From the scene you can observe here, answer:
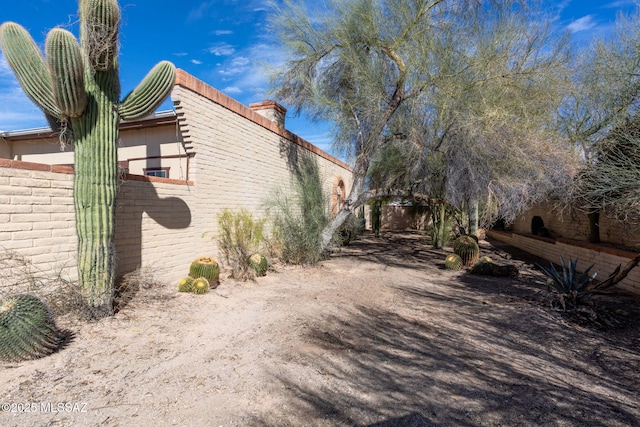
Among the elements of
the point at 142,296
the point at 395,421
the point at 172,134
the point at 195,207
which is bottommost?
the point at 395,421

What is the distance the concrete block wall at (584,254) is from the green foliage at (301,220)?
19.8 ft

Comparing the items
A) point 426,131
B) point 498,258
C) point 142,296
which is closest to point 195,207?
point 142,296

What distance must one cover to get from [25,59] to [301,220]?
6.98 m

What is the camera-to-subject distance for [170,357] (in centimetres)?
379

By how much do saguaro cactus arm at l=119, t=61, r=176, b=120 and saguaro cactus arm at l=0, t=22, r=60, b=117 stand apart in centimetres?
87

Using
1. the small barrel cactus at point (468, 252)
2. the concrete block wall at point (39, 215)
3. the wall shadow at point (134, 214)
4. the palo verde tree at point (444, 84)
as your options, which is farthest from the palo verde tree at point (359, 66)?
the concrete block wall at point (39, 215)

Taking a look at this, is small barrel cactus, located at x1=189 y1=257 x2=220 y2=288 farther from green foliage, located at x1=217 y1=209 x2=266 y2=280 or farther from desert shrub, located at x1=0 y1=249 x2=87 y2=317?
desert shrub, located at x1=0 y1=249 x2=87 y2=317

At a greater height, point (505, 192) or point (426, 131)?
point (426, 131)

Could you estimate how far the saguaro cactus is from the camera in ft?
13.5

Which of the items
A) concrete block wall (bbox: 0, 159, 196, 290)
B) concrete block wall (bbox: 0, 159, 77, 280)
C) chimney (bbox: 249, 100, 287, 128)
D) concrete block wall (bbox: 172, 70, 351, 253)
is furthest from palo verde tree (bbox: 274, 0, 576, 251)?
concrete block wall (bbox: 0, 159, 77, 280)

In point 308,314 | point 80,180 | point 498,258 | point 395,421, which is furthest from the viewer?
point 498,258

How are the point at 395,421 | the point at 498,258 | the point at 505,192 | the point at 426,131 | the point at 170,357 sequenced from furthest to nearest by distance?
the point at 498,258, the point at 426,131, the point at 505,192, the point at 170,357, the point at 395,421

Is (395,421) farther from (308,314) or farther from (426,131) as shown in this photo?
(426,131)

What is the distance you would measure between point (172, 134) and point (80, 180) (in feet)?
16.0
